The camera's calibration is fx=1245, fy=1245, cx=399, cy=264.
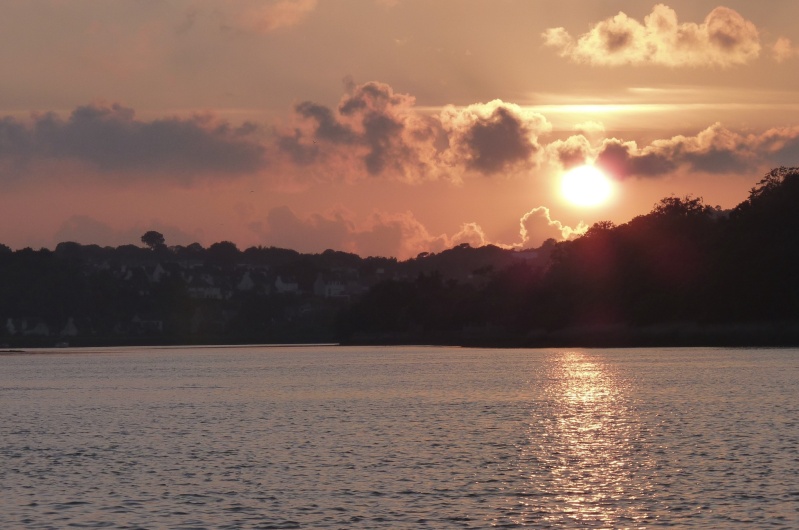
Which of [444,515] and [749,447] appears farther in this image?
[749,447]

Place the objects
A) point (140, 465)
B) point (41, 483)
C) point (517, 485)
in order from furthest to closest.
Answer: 1. point (140, 465)
2. point (41, 483)
3. point (517, 485)

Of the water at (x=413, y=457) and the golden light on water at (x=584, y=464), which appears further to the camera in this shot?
the water at (x=413, y=457)

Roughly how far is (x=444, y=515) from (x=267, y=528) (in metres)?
5.54

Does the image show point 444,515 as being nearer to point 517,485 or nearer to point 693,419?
point 517,485

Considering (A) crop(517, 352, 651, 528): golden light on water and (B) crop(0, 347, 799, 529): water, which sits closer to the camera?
(A) crop(517, 352, 651, 528): golden light on water

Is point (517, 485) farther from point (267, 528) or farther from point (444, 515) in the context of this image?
point (267, 528)

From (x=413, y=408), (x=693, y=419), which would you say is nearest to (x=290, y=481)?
(x=693, y=419)

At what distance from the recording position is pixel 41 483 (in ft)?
156

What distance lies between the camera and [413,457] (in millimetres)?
53156

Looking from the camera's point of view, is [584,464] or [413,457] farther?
[413,457]

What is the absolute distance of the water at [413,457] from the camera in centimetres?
3934

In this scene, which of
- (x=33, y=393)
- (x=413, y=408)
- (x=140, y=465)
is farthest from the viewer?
(x=33, y=393)

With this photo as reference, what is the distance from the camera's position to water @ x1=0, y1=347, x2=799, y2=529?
39344 mm

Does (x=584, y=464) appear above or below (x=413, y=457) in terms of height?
below
